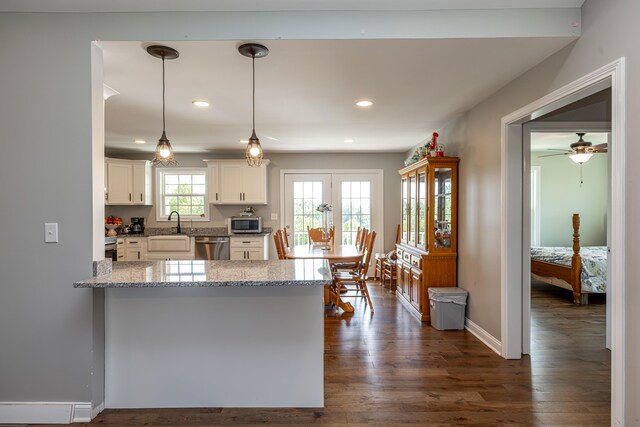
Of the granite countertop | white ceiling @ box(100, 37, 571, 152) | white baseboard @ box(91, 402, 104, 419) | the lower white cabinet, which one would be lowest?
white baseboard @ box(91, 402, 104, 419)

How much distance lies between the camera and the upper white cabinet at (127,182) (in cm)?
552

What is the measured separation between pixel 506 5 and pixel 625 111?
899 millimetres

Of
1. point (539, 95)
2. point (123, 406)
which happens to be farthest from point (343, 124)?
point (123, 406)

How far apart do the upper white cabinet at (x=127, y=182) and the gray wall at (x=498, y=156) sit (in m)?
4.94

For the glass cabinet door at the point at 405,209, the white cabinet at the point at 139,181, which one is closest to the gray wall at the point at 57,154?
the glass cabinet door at the point at 405,209

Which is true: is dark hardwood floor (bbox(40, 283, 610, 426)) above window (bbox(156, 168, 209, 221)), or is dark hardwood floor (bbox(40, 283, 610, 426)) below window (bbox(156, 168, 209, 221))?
below

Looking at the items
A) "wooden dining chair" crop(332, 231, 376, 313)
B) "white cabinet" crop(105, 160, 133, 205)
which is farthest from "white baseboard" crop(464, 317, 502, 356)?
"white cabinet" crop(105, 160, 133, 205)

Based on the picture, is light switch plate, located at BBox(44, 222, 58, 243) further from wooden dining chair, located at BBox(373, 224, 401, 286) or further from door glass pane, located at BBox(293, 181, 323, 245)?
wooden dining chair, located at BBox(373, 224, 401, 286)

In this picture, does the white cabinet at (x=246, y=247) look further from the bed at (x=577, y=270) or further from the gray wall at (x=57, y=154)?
the bed at (x=577, y=270)

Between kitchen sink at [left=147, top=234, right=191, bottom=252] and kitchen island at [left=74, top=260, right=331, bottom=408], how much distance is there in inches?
138

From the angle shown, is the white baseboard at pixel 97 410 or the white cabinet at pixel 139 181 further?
the white cabinet at pixel 139 181

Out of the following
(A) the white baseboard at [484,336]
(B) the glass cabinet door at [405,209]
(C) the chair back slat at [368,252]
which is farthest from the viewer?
(B) the glass cabinet door at [405,209]

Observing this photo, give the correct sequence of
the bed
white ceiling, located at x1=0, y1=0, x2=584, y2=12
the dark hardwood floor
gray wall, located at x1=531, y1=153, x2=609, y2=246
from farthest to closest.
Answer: gray wall, located at x1=531, y1=153, x2=609, y2=246
the bed
the dark hardwood floor
white ceiling, located at x1=0, y1=0, x2=584, y2=12

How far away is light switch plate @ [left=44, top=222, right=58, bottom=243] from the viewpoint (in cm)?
208
